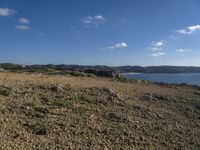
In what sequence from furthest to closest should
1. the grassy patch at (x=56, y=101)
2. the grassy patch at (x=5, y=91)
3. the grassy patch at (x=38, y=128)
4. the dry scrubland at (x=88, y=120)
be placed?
the grassy patch at (x=5, y=91)
the grassy patch at (x=56, y=101)
the grassy patch at (x=38, y=128)
the dry scrubland at (x=88, y=120)

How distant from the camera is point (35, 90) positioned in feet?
53.2

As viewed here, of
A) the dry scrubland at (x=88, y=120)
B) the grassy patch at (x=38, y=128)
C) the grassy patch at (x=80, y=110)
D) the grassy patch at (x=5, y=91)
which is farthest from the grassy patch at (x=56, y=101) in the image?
the grassy patch at (x=38, y=128)

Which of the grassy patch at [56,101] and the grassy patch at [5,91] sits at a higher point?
the grassy patch at [5,91]

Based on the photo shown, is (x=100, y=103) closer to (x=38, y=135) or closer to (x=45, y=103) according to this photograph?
(x=45, y=103)

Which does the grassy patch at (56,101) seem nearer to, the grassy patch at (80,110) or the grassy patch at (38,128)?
the grassy patch at (80,110)

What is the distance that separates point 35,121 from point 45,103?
2.28 metres

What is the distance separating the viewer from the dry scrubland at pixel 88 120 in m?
11.0

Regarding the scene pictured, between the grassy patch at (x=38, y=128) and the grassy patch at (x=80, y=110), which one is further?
the grassy patch at (x=80, y=110)

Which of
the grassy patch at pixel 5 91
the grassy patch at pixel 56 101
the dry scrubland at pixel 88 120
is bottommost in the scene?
the dry scrubland at pixel 88 120

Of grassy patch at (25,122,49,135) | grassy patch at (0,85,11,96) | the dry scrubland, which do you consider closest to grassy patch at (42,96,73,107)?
the dry scrubland

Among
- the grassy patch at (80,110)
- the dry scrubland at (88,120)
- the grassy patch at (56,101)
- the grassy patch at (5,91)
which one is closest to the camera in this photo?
the dry scrubland at (88,120)

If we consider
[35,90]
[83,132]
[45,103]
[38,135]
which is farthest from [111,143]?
[35,90]

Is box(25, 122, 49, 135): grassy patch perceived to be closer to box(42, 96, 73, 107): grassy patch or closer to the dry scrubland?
the dry scrubland

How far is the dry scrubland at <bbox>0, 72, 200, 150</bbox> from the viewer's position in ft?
36.1
